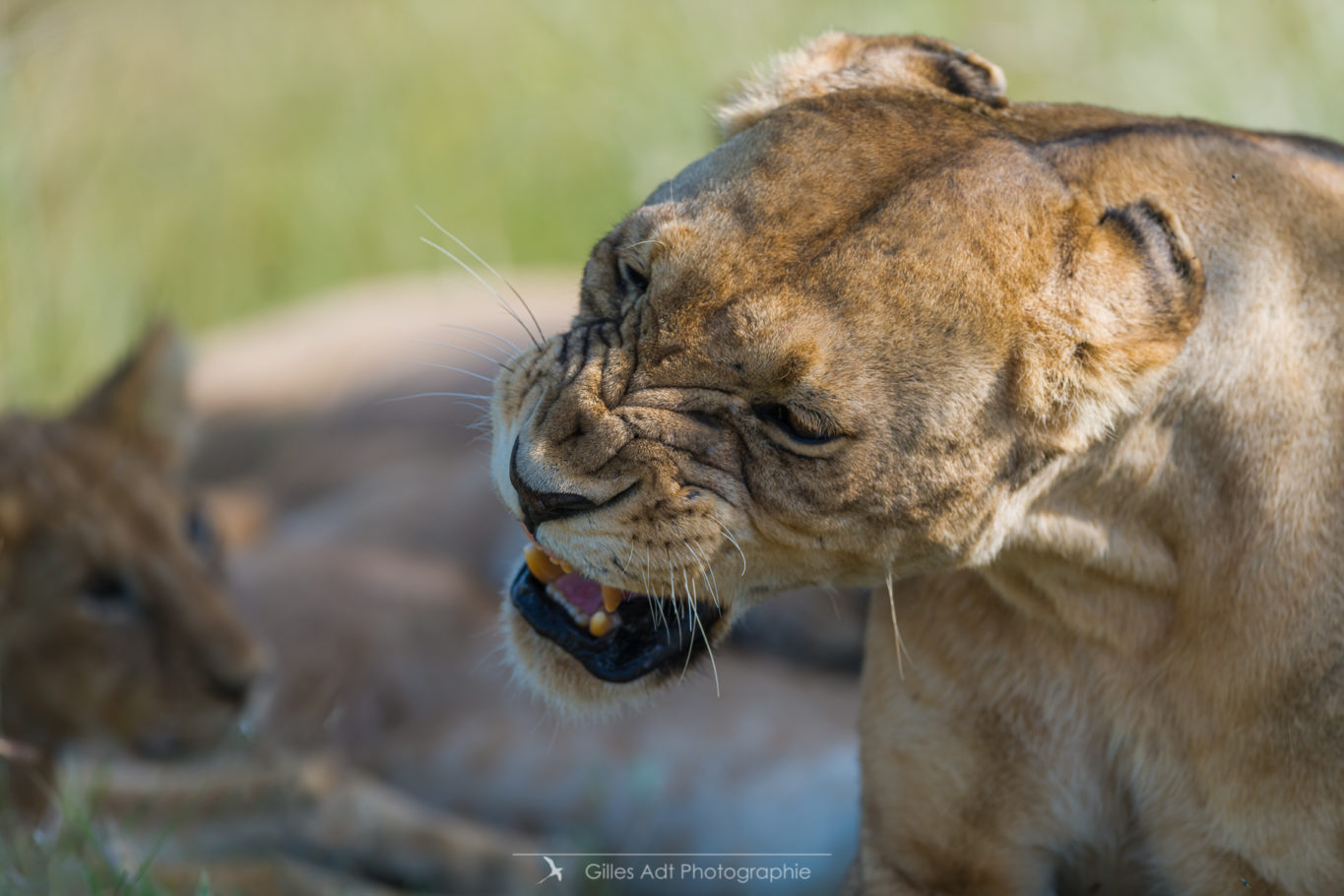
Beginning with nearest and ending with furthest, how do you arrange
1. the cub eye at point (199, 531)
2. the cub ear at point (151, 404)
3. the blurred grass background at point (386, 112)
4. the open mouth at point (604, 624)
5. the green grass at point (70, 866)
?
the open mouth at point (604, 624)
the green grass at point (70, 866)
the cub eye at point (199, 531)
the cub ear at point (151, 404)
the blurred grass background at point (386, 112)

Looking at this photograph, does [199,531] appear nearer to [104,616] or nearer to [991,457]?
[104,616]

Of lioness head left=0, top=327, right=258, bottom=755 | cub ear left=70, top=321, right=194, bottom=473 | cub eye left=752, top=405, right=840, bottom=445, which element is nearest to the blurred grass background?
cub ear left=70, top=321, right=194, bottom=473

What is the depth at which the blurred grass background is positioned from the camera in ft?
17.6

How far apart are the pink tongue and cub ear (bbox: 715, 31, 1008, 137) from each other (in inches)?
28.7

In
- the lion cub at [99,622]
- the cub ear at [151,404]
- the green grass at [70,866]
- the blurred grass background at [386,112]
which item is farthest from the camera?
the blurred grass background at [386,112]

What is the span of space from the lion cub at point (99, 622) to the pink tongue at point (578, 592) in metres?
1.38

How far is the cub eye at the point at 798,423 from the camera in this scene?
172 centimetres

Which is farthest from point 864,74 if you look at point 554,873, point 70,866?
point 70,866

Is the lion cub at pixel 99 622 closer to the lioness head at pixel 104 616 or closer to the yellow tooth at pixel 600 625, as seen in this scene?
the lioness head at pixel 104 616

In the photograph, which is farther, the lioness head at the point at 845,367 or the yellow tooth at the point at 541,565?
the yellow tooth at the point at 541,565

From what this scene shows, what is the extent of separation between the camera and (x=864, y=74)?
2.13 metres

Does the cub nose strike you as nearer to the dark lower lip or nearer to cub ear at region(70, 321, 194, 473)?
the dark lower lip

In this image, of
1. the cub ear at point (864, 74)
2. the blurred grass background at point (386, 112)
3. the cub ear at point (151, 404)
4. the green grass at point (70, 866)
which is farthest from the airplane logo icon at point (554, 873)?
the blurred grass background at point (386, 112)

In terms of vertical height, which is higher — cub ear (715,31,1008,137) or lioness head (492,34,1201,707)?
cub ear (715,31,1008,137)
